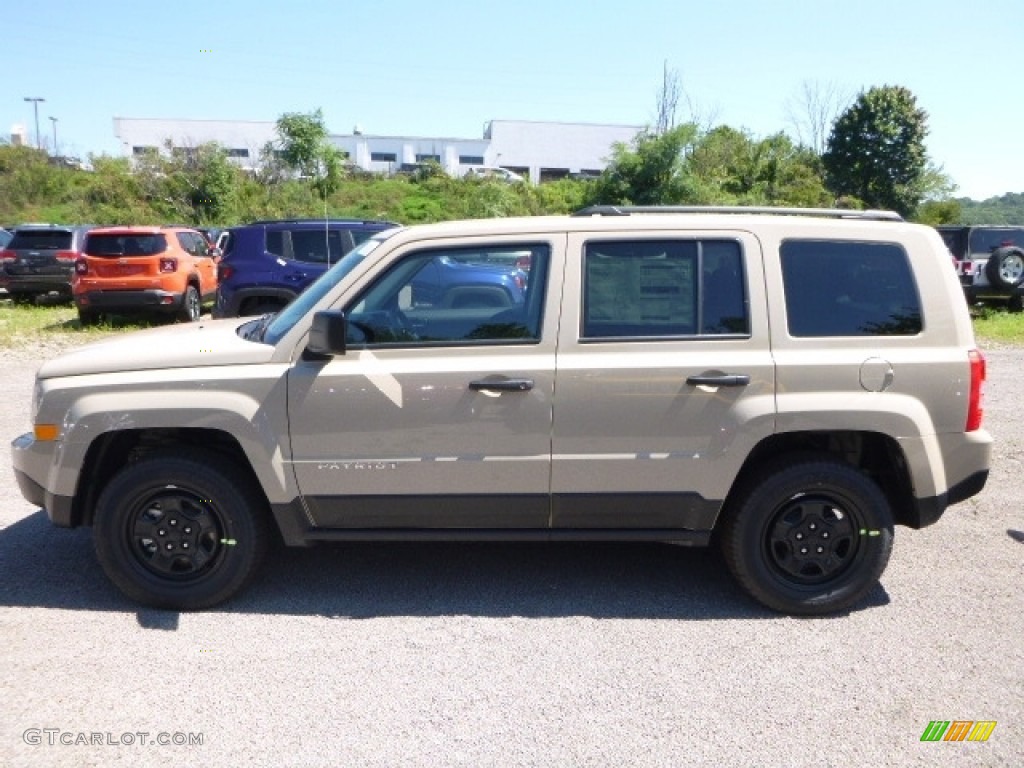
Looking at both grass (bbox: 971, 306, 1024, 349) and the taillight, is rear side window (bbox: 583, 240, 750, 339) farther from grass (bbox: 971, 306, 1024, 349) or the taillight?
grass (bbox: 971, 306, 1024, 349)

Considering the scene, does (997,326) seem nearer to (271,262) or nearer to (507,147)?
(271,262)

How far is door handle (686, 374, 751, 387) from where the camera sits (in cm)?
378

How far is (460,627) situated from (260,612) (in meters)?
1.01

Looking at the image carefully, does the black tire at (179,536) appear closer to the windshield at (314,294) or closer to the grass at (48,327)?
the windshield at (314,294)

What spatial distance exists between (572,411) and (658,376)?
0.43 metres

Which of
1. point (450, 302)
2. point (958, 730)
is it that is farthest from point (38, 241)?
point (958, 730)

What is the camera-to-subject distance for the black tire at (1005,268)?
50.8 feet

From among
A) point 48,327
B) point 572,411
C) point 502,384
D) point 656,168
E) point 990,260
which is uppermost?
point 656,168

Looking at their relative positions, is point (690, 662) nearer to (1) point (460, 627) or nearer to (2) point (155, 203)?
(1) point (460, 627)

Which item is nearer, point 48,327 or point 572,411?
point 572,411

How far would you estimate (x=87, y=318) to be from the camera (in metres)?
14.0

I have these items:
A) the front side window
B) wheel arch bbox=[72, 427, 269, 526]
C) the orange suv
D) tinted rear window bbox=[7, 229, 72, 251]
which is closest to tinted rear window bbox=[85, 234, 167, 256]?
the orange suv

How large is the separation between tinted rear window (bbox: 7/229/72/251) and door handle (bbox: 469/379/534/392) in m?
15.3

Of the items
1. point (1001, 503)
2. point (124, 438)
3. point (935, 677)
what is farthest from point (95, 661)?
point (1001, 503)
